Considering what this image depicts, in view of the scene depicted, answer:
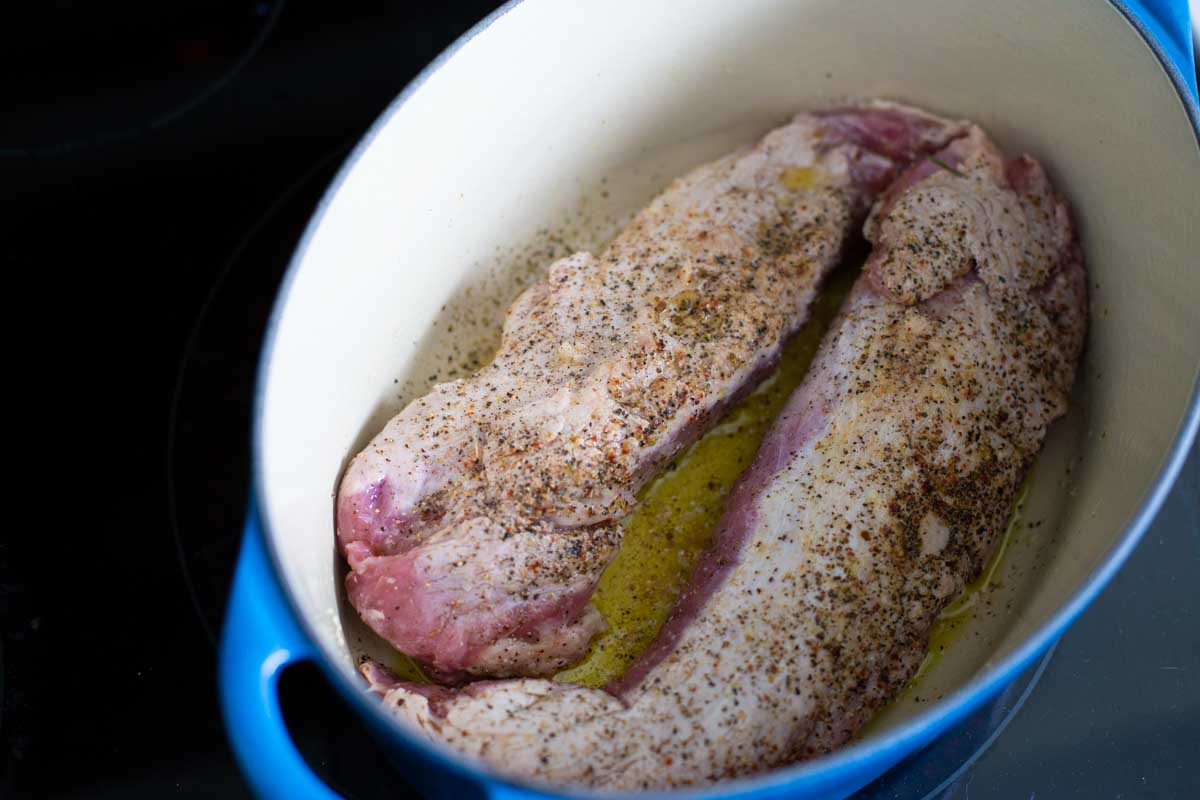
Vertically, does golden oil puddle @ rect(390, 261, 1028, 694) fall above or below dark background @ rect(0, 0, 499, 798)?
below

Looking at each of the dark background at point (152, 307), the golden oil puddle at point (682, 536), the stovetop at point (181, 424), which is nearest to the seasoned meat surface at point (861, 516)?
the golden oil puddle at point (682, 536)

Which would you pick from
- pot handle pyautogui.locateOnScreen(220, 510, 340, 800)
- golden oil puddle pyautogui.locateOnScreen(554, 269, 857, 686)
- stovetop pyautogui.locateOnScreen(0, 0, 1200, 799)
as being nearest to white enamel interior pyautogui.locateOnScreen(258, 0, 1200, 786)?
pot handle pyautogui.locateOnScreen(220, 510, 340, 800)

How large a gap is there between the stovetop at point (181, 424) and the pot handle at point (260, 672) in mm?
450

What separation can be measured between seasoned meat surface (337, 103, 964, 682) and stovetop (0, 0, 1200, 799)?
0.30 m

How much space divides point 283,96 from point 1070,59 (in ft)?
5.12

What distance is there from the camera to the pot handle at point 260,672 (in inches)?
58.6

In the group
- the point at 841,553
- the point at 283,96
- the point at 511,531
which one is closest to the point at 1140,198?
the point at 841,553

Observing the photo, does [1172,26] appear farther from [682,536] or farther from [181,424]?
[181,424]

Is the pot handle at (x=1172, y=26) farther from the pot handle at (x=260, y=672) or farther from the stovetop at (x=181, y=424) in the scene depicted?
the pot handle at (x=260, y=672)

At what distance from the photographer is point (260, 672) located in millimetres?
1540

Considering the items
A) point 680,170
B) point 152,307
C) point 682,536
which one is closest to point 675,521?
point 682,536

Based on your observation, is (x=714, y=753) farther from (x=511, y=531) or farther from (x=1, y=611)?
(x=1, y=611)

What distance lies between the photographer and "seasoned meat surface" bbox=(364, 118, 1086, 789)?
1765 millimetres

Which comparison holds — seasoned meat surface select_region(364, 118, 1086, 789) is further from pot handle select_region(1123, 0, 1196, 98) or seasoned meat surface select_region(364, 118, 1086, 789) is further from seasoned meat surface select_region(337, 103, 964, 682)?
pot handle select_region(1123, 0, 1196, 98)
